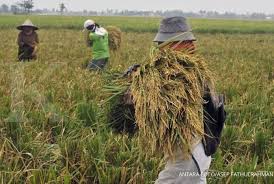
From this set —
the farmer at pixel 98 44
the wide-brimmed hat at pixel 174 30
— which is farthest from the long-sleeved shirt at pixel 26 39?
the wide-brimmed hat at pixel 174 30

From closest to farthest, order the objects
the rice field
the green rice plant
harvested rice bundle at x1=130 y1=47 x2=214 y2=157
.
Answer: harvested rice bundle at x1=130 y1=47 x2=214 y2=157 → the rice field → the green rice plant

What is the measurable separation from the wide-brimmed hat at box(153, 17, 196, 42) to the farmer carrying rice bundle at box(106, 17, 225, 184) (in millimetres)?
44

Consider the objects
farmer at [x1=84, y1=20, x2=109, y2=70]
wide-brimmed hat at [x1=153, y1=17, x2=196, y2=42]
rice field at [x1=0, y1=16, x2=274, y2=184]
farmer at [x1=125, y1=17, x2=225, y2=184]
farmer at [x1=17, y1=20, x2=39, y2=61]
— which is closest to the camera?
farmer at [x1=125, y1=17, x2=225, y2=184]

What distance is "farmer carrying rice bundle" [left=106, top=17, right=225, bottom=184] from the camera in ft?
7.77

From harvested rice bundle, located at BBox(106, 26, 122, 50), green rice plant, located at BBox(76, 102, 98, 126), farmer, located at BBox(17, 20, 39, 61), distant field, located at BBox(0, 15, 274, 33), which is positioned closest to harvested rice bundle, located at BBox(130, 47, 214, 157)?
green rice plant, located at BBox(76, 102, 98, 126)

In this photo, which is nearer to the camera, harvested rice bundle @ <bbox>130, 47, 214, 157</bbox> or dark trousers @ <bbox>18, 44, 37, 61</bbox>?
harvested rice bundle @ <bbox>130, 47, 214, 157</bbox>

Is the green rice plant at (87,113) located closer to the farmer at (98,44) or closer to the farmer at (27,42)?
the farmer at (98,44)

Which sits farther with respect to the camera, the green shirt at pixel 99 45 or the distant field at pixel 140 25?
the distant field at pixel 140 25

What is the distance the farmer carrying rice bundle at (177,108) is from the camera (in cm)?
237

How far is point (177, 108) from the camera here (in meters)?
2.36

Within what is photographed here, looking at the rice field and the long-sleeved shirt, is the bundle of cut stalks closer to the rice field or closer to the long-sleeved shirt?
the rice field

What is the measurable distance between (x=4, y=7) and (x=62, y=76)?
172 m

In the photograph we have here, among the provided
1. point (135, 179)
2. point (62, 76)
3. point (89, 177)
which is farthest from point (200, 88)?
point (62, 76)

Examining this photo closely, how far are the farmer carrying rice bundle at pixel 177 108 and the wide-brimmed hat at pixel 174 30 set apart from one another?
44 mm
